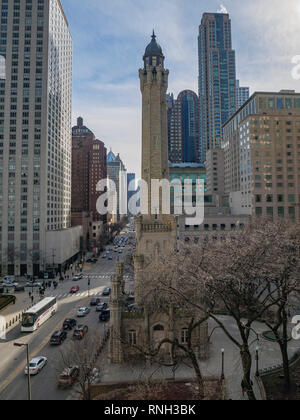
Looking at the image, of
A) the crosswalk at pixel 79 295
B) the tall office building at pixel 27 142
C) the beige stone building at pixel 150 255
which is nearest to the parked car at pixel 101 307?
the crosswalk at pixel 79 295

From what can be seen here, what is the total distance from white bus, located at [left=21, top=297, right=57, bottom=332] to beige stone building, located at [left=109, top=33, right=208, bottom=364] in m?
11.9

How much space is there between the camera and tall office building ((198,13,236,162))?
18038 centimetres

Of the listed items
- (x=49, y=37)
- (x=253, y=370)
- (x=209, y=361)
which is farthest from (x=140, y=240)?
(x=49, y=37)

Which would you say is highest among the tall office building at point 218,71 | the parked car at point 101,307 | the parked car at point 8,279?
the tall office building at point 218,71

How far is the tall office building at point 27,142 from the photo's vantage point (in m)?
64.9

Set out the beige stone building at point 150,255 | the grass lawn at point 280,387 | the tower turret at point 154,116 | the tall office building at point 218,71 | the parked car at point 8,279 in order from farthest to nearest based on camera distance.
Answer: the tall office building at point 218,71 < the parked car at point 8,279 < the tower turret at point 154,116 < the beige stone building at point 150,255 < the grass lawn at point 280,387

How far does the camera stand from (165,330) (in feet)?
85.7

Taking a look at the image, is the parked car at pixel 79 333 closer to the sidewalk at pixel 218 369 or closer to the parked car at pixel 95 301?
the sidewalk at pixel 218 369

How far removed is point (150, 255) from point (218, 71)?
19005 cm

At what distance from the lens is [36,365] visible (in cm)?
2280

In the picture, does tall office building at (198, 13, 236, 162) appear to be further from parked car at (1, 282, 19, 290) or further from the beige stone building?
parked car at (1, 282, 19, 290)

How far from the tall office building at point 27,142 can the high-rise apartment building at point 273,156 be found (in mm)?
57932

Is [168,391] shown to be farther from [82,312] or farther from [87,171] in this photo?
[87,171]

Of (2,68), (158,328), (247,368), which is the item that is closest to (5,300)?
(158,328)
